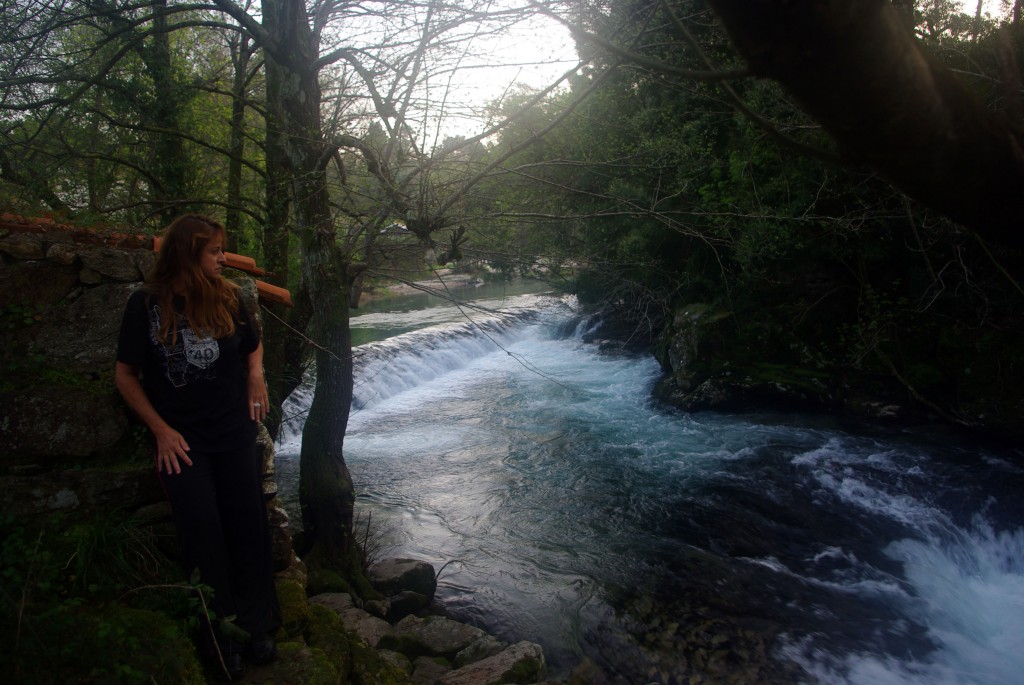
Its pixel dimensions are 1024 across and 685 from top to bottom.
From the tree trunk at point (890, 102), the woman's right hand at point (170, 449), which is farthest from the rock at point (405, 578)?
the tree trunk at point (890, 102)

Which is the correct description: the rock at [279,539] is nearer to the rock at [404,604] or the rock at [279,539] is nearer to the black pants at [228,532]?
the black pants at [228,532]

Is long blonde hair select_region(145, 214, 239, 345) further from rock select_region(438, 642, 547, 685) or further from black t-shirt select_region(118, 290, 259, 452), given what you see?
rock select_region(438, 642, 547, 685)

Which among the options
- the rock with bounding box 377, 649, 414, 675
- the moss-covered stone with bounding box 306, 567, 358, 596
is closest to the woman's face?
the rock with bounding box 377, 649, 414, 675

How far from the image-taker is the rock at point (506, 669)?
4.08 metres

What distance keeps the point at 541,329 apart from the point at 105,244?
50.4 feet

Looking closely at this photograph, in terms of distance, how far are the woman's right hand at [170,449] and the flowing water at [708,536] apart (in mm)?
2644

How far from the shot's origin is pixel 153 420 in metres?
2.62

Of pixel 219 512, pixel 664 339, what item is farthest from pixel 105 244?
pixel 664 339

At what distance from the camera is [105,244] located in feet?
11.4

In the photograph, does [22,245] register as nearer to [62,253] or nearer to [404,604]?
[62,253]

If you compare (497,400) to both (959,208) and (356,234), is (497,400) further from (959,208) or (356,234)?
(959,208)

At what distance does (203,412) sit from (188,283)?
0.52 meters

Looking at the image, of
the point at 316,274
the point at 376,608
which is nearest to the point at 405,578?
the point at 376,608

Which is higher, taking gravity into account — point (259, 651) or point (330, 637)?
point (259, 651)
